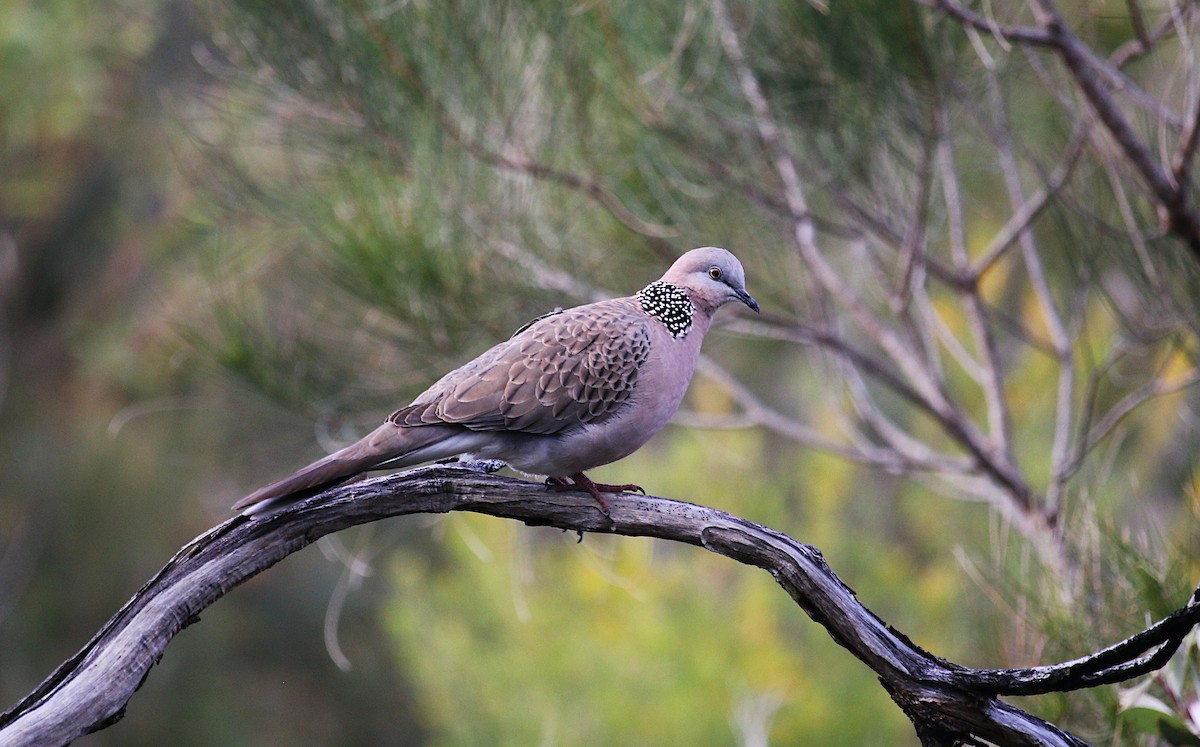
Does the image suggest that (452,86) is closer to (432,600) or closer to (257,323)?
(257,323)

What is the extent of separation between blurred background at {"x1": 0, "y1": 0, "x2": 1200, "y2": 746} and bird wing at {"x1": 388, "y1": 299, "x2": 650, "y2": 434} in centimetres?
92

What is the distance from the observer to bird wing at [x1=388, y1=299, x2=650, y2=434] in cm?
200

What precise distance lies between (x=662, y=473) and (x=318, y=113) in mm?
4148

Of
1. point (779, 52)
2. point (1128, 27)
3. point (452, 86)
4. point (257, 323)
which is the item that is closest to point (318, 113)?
point (452, 86)

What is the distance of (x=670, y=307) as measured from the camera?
2.32 meters

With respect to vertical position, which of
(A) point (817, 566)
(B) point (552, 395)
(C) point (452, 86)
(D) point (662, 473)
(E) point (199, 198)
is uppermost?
(C) point (452, 86)

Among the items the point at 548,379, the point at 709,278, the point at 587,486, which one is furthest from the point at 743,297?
the point at 587,486

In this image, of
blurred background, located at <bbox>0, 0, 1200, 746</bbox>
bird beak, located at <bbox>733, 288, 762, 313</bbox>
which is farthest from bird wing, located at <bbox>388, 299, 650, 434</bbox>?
blurred background, located at <bbox>0, 0, 1200, 746</bbox>

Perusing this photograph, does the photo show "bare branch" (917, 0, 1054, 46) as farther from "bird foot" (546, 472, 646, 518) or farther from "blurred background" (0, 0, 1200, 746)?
"bird foot" (546, 472, 646, 518)

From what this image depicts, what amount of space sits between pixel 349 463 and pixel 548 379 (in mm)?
464

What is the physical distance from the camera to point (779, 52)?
332cm

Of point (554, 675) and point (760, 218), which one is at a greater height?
point (760, 218)

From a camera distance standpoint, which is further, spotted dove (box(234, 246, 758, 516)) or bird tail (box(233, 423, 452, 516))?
spotted dove (box(234, 246, 758, 516))

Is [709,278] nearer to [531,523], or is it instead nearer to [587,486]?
[587,486]
